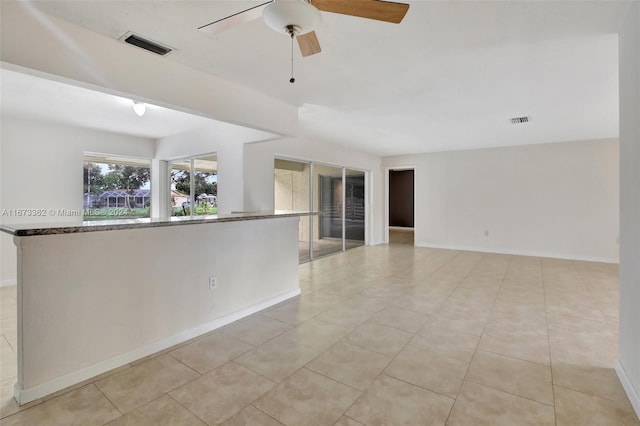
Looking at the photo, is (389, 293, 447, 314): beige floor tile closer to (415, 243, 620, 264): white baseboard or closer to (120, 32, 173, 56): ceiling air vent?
(120, 32, 173, 56): ceiling air vent

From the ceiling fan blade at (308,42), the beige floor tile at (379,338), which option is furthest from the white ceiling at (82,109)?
the beige floor tile at (379,338)

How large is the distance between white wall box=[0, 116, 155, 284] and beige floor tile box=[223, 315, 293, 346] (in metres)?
3.09

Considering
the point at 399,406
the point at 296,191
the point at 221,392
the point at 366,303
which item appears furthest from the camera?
the point at 296,191

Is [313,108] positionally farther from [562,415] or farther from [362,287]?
[562,415]

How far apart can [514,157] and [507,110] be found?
124 inches

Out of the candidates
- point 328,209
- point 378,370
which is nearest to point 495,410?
point 378,370

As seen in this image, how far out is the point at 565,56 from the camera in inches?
100

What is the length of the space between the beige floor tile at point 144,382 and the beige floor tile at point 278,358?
16.1 inches

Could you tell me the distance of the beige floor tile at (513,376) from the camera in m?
1.91

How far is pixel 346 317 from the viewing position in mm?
3094

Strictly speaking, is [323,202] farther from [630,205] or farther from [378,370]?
[630,205]

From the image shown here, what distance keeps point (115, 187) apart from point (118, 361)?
168 inches

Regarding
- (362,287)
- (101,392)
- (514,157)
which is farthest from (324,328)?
(514,157)

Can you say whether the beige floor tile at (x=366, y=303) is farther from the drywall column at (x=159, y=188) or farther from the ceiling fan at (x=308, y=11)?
the drywall column at (x=159, y=188)
